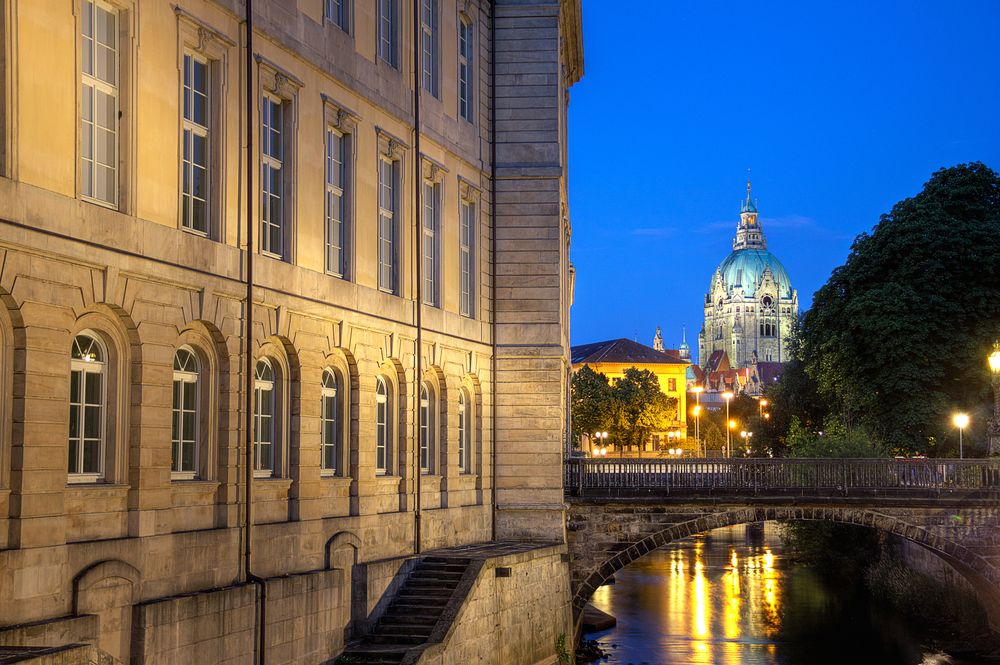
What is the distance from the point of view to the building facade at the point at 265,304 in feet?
54.9

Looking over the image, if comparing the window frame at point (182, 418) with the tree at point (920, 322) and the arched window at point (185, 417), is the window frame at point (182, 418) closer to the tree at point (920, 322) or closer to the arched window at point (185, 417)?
the arched window at point (185, 417)

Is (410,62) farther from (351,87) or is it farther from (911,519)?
(911,519)

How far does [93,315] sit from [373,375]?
885 centimetres

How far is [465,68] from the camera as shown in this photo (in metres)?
32.0

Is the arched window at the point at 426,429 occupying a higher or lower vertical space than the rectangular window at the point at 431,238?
lower

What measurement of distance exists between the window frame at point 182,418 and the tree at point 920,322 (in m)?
35.2

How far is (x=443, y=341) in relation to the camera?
2955 cm

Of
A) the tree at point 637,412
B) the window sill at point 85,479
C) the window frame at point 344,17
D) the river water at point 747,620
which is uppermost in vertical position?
the window frame at point 344,17

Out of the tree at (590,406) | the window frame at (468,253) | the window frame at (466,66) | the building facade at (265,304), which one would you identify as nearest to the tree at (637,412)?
the tree at (590,406)

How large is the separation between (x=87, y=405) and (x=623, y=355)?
139 meters

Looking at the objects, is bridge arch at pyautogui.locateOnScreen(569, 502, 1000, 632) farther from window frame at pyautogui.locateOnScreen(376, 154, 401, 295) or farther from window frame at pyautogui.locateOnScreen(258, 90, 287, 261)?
window frame at pyautogui.locateOnScreen(258, 90, 287, 261)

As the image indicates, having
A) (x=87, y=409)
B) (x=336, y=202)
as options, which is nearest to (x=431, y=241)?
(x=336, y=202)

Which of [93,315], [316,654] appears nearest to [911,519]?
[316,654]

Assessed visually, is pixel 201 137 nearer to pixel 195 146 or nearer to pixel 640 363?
pixel 195 146
